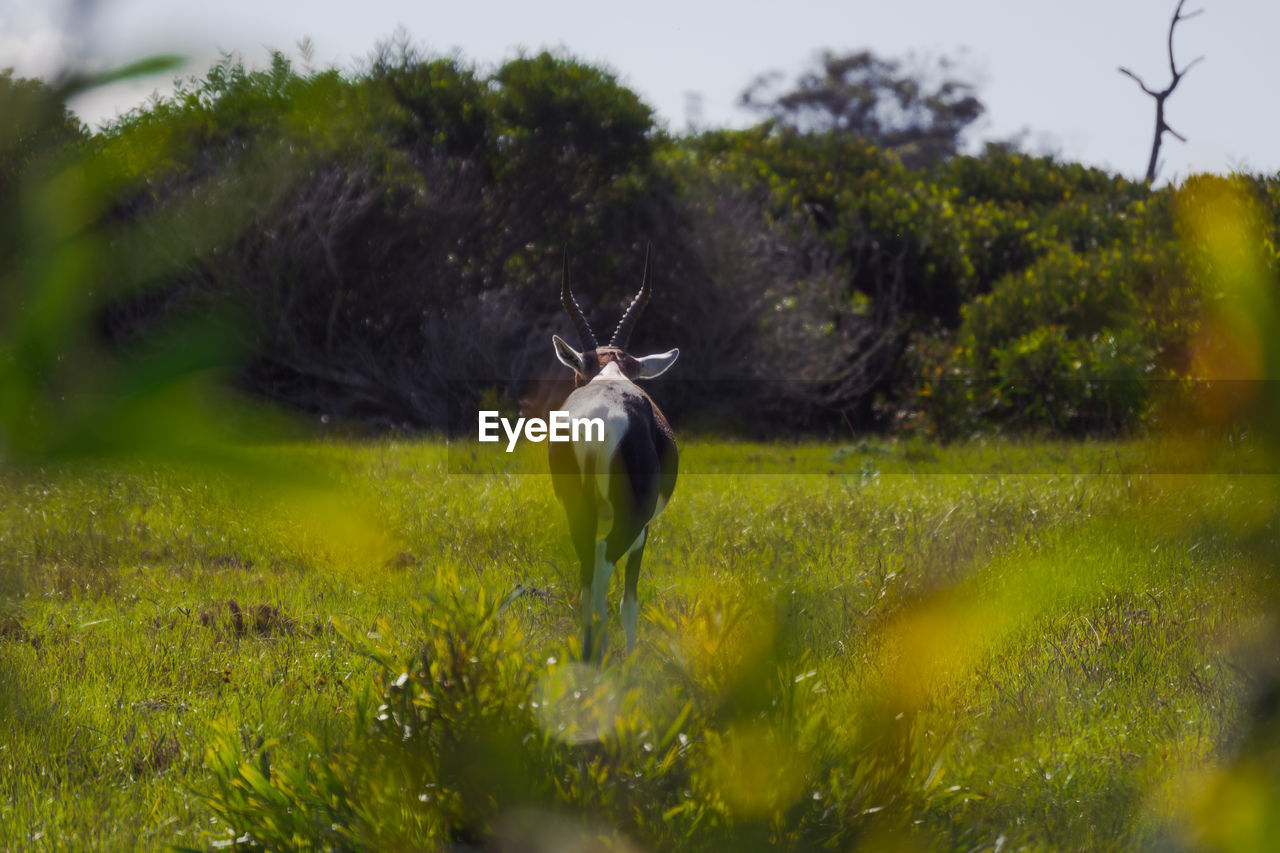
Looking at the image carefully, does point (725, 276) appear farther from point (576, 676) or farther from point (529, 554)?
point (576, 676)

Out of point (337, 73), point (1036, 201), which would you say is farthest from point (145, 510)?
point (1036, 201)

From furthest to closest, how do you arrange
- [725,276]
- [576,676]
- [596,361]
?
1. [725,276]
2. [596,361]
3. [576,676]

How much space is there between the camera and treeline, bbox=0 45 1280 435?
16.3m

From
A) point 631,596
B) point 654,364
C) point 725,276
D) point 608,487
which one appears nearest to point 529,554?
point 654,364

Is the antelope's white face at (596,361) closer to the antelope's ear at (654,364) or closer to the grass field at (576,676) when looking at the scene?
the antelope's ear at (654,364)

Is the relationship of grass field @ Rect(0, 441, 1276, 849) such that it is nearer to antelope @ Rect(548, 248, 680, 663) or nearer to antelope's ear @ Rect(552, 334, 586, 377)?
antelope @ Rect(548, 248, 680, 663)

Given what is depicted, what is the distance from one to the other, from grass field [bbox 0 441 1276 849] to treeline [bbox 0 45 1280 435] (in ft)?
19.3

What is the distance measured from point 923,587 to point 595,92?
17.5 m

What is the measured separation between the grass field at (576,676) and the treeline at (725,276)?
231 inches

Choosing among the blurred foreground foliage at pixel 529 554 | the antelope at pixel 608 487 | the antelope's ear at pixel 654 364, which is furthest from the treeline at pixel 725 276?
the antelope at pixel 608 487

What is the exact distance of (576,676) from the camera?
3156mm

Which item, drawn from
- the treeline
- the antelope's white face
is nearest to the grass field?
the antelope's white face

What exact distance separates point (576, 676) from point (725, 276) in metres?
16.2

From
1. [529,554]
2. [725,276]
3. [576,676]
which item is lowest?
[529,554]
